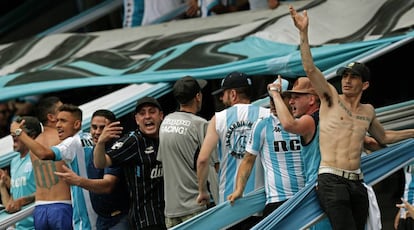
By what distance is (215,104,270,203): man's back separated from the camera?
9.35 m

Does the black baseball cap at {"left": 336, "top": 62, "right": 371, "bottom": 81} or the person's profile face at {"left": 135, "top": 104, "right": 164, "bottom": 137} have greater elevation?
the black baseball cap at {"left": 336, "top": 62, "right": 371, "bottom": 81}

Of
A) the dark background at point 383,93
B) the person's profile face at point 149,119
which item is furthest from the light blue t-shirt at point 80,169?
the dark background at point 383,93

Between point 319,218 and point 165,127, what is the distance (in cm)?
147

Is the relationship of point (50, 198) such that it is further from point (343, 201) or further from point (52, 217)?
point (343, 201)

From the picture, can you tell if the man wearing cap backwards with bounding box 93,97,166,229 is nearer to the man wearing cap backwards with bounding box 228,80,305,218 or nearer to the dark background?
the man wearing cap backwards with bounding box 228,80,305,218

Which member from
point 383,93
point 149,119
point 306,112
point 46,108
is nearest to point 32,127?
point 46,108

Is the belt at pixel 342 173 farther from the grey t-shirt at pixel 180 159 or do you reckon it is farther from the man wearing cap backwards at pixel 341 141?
the grey t-shirt at pixel 180 159

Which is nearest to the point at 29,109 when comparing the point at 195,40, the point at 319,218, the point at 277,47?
the point at 195,40

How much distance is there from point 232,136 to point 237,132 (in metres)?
0.05

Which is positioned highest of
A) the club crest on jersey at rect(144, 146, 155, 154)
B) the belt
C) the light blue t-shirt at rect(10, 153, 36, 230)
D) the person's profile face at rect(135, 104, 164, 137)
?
the person's profile face at rect(135, 104, 164, 137)

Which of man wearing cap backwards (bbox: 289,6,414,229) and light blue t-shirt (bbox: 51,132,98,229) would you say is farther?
light blue t-shirt (bbox: 51,132,98,229)

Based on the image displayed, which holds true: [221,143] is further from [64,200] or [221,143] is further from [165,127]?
[64,200]

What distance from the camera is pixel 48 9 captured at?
768 inches

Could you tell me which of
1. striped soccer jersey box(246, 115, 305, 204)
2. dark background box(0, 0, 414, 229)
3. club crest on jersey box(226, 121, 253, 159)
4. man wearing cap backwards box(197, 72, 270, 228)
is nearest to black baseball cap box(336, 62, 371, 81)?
striped soccer jersey box(246, 115, 305, 204)
